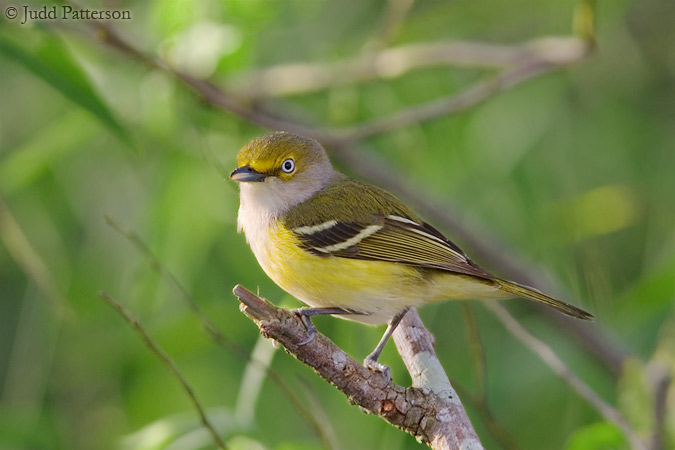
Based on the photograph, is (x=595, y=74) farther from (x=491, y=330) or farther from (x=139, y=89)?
(x=139, y=89)

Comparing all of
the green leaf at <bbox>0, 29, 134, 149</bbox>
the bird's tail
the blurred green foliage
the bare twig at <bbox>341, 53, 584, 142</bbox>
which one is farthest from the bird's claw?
the bare twig at <bbox>341, 53, 584, 142</bbox>

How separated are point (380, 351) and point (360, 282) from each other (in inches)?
13.5

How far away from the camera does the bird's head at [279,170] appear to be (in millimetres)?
4012

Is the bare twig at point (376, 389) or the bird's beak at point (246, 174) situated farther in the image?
the bird's beak at point (246, 174)

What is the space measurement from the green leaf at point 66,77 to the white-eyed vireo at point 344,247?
0.69 meters

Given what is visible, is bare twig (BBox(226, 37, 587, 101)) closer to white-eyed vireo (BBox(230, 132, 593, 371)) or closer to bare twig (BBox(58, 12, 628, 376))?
bare twig (BBox(58, 12, 628, 376))

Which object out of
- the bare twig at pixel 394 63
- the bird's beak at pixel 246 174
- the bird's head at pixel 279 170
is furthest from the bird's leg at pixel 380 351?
the bare twig at pixel 394 63

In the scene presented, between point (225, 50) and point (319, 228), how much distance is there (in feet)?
4.05

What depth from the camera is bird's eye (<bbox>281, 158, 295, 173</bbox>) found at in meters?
4.11

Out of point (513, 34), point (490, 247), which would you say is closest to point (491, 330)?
point (490, 247)

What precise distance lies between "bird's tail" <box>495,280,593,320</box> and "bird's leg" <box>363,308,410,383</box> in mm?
420

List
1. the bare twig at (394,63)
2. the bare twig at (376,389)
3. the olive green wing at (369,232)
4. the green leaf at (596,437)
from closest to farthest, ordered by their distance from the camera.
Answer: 1. the bare twig at (376,389)
2. the green leaf at (596,437)
3. the olive green wing at (369,232)
4. the bare twig at (394,63)

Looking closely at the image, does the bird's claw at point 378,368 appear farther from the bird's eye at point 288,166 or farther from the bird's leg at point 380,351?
the bird's eye at point 288,166

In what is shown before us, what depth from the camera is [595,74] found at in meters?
7.57
